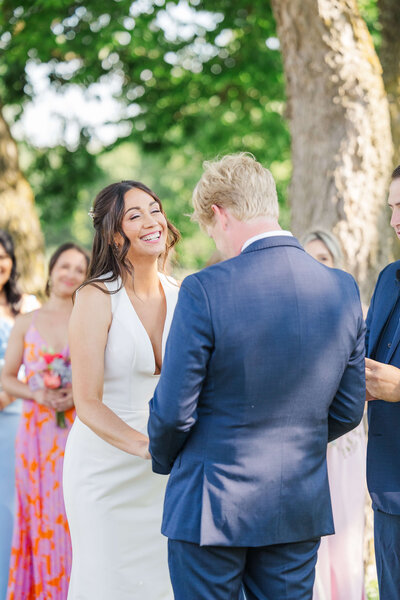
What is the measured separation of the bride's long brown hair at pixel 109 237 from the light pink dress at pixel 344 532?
2.00m

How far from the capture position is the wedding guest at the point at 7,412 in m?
5.24

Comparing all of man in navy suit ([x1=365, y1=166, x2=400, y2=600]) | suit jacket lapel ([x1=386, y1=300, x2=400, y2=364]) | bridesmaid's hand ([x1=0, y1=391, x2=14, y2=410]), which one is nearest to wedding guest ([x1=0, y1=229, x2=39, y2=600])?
bridesmaid's hand ([x1=0, y1=391, x2=14, y2=410])

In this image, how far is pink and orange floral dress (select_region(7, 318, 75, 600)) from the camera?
190 inches

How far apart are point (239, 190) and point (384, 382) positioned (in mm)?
1059

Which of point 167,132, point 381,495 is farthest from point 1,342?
point 167,132

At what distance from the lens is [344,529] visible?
4547 mm

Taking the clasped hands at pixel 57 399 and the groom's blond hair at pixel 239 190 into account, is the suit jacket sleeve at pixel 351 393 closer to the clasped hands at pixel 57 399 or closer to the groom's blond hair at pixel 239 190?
the groom's blond hair at pixel 239 190

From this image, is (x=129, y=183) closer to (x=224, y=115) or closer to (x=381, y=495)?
(x=381, y=495)

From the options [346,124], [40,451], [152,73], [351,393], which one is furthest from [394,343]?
[152,73]

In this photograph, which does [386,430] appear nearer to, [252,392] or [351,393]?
[351,393]

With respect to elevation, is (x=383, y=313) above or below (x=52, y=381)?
above

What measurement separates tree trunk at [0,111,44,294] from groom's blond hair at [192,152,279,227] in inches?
266

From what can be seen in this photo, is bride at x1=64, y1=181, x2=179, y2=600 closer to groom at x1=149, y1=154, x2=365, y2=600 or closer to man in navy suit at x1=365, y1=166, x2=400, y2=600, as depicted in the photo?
groom at x1=149, y1=154, x2=365, y2=600

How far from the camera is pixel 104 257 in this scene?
3.51 metres
